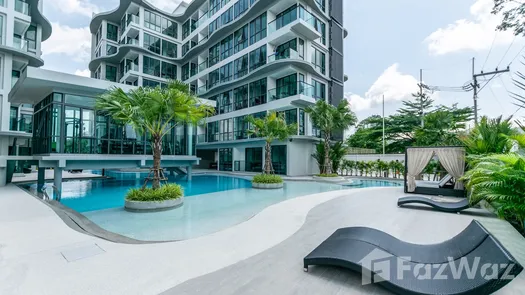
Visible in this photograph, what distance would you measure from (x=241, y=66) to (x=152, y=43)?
12.1 metres

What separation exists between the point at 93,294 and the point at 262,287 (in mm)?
1928

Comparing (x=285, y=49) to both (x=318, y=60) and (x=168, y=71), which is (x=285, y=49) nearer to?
(x=318, y=60)

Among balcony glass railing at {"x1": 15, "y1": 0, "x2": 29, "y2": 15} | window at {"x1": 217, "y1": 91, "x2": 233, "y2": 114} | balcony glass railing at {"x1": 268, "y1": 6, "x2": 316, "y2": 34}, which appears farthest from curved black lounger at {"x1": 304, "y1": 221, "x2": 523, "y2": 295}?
balcony glass railing at {"x1": 15, "y1": 0, "x2": 29, "y2": 15}

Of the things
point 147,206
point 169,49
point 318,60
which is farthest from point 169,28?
point 147,206

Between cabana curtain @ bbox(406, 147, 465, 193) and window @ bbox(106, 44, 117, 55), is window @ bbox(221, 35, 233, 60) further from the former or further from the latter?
cabana curtain @ bbox(406, 147, 465, 193)

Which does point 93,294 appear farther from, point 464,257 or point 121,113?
point 121,113

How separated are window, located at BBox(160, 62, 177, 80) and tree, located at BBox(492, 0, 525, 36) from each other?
94.9ft

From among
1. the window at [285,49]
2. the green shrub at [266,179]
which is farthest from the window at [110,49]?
the green shrub at [266,179]

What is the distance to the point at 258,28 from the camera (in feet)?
71.7

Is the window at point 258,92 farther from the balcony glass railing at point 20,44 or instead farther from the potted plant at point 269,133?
the balcony glass railing at point 20,44

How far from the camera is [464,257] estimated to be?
275 cm

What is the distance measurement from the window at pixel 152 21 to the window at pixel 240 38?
34.9 feet

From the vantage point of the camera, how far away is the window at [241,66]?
23062 mm

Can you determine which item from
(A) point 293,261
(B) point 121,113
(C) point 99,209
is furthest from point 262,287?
(C) point 99,209
